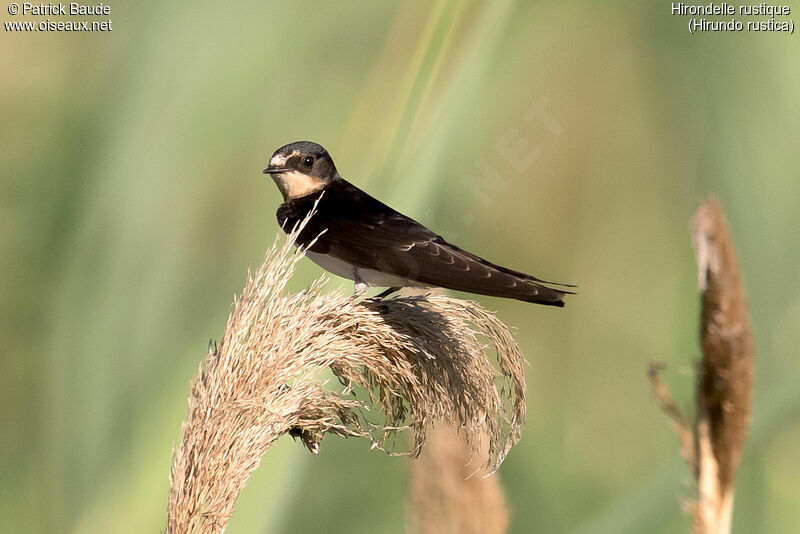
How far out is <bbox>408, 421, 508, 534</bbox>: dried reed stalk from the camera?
1938mm

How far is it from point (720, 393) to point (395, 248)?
79 cm

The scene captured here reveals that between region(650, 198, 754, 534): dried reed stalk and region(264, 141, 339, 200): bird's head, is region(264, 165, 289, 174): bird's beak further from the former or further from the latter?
region(650, 198, 754, 534): dried reed stalk

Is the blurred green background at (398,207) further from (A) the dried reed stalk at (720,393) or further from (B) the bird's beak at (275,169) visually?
(A) the dried reed stalk at (720,393)

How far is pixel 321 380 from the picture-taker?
5.19ft

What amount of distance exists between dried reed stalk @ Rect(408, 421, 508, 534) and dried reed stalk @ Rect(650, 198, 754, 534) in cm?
58

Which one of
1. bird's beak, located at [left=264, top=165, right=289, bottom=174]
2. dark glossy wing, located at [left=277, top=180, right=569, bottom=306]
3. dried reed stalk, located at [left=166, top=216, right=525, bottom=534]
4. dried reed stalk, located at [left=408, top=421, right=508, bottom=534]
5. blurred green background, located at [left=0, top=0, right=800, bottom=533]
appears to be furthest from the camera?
bird's beak, located at [left=264, top=165, right=289, bottom=174]

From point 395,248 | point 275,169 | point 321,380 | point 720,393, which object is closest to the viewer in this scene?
point 720,393

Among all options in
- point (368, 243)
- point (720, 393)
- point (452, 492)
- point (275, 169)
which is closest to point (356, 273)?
point (368, 243)

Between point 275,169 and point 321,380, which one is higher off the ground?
point 275,169

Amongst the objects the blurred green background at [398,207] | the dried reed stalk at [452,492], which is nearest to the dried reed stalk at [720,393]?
the dried reed stalk at [452,492]

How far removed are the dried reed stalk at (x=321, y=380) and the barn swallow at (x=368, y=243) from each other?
8 cm

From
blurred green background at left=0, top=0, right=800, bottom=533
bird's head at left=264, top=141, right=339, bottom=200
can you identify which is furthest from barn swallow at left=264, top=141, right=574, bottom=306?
blurred green background at left=0, top=0, right=800, bottom=533

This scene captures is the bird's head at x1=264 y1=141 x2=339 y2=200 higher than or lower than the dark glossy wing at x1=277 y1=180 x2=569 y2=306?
higher

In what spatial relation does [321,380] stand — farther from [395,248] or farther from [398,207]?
[398,207]
